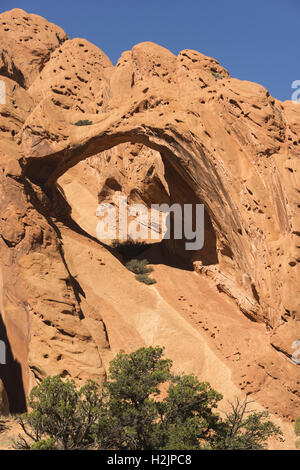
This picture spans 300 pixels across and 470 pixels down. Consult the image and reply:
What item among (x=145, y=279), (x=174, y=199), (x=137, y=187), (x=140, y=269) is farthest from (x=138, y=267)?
(x=137, y=187)

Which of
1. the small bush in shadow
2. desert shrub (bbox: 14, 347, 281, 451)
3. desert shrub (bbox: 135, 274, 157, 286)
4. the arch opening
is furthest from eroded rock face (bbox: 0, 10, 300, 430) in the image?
desert shrub (bbox: 14, 347, 281, 451)

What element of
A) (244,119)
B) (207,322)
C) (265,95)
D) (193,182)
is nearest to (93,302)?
(207,322)

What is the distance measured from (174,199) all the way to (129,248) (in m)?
4.08

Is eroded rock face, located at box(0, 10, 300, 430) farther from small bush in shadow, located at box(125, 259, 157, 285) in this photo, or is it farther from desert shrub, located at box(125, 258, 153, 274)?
desert shrub, located at box(125, 258, 153, 274)

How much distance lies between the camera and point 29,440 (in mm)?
11922

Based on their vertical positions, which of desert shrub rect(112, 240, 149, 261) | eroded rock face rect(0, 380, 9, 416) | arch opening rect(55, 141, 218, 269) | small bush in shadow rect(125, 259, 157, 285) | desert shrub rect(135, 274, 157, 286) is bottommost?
eroded rock face rect(0, 380, 9, 416)

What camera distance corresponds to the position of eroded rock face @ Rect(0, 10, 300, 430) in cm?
1602

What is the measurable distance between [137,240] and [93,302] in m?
8.10

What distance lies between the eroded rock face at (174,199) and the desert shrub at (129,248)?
12.6 ft

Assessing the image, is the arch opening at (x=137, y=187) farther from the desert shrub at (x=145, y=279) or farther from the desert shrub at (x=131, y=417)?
the desert shrub at (x=131, y=417)

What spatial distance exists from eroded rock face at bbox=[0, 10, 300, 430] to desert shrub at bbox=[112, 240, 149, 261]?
12.6ft

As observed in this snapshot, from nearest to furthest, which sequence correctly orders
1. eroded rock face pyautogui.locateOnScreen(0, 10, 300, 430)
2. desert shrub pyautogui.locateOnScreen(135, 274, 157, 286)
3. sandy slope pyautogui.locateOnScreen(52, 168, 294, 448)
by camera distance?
eroded rock face pyautogui.locateOnScreen(0, 10, 300, 430) < sandy slope pyautogui.locateOnScreen(52, 168, 294, 448) < desert shrub pyautogui.locateOnScreen(135, 274, 157, 286)

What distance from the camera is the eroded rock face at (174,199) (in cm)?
1602

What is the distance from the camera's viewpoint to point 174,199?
23.0 meters
